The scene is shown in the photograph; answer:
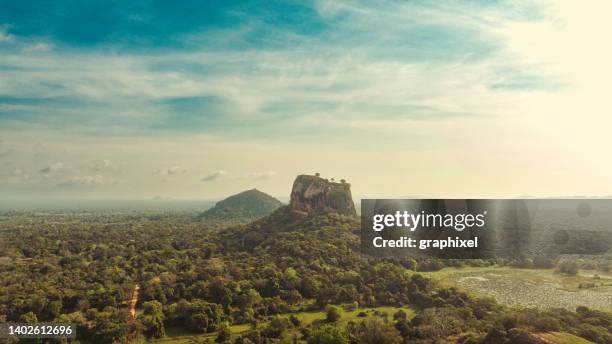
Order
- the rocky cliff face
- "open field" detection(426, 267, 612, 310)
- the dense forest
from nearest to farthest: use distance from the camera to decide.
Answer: the dense forest, "open field" detection(426, 267, 612, 310), the rocky cliff face

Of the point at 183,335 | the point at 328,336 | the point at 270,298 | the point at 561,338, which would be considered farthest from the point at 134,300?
the point at 561,338

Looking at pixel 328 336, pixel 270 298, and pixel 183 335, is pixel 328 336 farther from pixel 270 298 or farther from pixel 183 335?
pixel 183 335

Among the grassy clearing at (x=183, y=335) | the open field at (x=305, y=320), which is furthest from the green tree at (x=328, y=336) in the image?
the grassy clearing at (x=183, y=335)

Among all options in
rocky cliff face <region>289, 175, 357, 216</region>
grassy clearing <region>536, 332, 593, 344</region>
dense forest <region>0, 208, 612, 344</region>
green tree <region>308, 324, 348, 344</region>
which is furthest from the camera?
rocky cliff face <region>289, 175, 357, 216</region>

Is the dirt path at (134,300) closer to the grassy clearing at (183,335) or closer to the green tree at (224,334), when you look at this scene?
the grassy clearing at (183,335)

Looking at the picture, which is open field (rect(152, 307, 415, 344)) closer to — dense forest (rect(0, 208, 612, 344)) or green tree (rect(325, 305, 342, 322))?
green tree (rect(325, 305, 342, 322))

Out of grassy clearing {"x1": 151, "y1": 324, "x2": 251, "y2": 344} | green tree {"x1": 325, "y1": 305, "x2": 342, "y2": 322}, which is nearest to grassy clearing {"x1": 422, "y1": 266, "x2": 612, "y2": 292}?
green tree {"x1": 325, "y1": 305, "x2": 342, "y2": 322}
